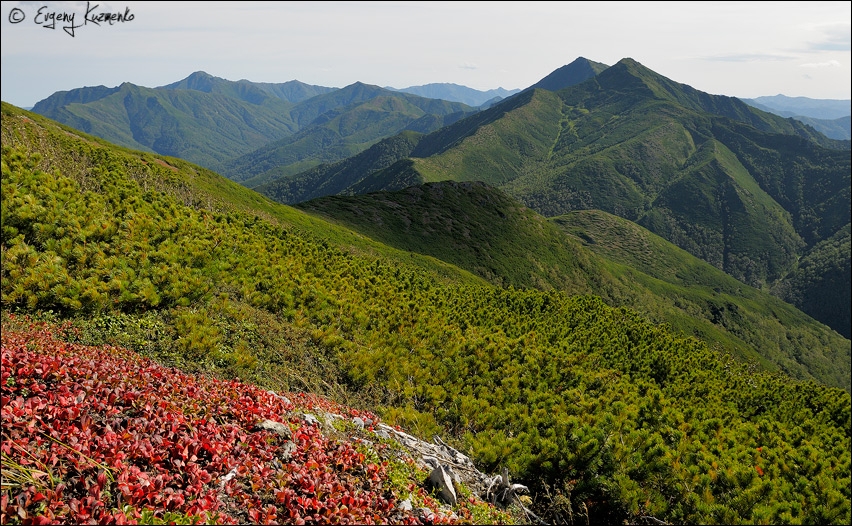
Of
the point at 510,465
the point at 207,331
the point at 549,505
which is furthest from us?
the point at 207,331

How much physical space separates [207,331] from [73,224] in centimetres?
783

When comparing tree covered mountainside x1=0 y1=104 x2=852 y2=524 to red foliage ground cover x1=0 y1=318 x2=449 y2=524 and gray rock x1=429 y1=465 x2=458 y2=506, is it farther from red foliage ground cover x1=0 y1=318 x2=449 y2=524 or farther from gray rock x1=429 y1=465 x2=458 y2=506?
gray rock x1=429 y1=465 x2=458 y2=506

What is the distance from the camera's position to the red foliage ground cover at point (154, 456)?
253 inches

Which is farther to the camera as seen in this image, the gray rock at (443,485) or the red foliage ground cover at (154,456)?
the gray rock at (443,485)

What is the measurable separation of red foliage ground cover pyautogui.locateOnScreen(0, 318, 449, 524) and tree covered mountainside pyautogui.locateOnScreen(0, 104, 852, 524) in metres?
0.35

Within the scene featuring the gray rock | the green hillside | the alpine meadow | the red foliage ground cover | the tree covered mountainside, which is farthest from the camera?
the green hillside

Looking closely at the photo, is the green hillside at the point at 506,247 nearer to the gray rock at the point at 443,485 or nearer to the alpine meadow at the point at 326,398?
the alpine meadow at the point at 326,398

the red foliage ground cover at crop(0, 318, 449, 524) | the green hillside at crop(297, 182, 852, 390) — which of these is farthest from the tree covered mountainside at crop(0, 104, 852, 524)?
the green hillside at crop(297, 182, 852, 390)

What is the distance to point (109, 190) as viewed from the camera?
23.5 meters

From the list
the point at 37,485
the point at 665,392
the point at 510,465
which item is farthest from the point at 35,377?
the point at 665,392

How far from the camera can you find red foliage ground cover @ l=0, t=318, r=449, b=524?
6.43m

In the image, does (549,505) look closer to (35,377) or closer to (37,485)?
(37,485)

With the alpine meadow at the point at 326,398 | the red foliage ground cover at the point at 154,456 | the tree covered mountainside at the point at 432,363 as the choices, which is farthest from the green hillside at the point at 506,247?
the red foliage ground cover at the point at 154,456

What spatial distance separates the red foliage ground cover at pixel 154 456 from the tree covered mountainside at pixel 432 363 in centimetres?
35
